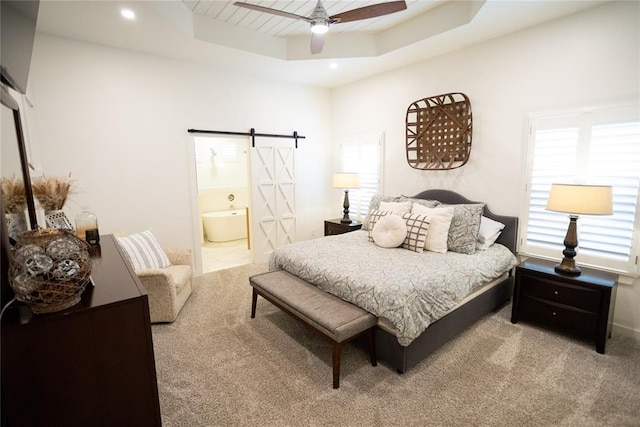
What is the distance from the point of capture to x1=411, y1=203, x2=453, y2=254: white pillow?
3.16 meters

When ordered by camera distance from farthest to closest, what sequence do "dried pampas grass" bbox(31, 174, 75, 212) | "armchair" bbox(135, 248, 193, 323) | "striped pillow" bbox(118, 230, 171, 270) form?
1. "striped pillow" bbox(118, 230, 171, 270)
2. "armchair" bbox(135, 248, 193, 323)
3. "dried pampas grass" bbox(31, 174, 75, 212)

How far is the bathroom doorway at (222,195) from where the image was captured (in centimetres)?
617

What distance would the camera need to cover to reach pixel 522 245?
331 centimetres

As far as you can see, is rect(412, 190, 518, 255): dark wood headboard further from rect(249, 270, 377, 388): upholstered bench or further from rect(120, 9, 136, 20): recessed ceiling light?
rect(120, 9, 136, 20): recessed ceiling light

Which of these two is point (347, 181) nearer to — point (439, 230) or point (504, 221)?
point (439, 230)

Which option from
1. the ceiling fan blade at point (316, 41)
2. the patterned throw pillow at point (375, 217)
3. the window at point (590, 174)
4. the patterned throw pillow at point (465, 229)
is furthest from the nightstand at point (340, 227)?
the ceiling fan blade at point (316, 41)

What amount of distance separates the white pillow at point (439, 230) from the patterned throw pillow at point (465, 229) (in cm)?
7

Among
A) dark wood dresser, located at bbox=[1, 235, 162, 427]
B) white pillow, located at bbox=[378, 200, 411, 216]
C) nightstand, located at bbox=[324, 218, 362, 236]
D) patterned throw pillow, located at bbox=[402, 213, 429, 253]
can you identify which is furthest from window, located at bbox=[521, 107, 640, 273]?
dark wood dresser, located at bbox=[1, 235, 162, 427]

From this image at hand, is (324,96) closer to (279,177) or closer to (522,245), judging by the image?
(279,177)

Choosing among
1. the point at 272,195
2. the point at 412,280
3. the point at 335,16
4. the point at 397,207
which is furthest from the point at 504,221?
the point at 272,195

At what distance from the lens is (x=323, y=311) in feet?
7.50

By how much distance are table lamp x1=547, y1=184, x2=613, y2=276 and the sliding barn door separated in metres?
3.52

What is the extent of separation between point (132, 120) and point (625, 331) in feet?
18.0

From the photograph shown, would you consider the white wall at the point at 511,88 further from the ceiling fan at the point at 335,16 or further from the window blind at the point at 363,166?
the ceiling fan at the point at 335,16
